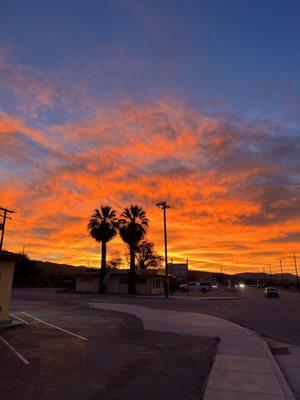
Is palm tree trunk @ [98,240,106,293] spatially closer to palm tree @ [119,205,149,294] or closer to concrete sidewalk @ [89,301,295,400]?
palm tree @ [119,205,149,294]

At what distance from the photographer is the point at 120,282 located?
222ft

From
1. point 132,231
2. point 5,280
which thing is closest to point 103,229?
point 132,231

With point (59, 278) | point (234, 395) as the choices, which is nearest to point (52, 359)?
point (234, 395)

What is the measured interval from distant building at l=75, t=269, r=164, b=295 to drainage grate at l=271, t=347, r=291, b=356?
5220 cm

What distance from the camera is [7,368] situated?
990 cm

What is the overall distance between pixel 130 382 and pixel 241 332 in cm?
1009

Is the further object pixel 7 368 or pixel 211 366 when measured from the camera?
pixel 211 366

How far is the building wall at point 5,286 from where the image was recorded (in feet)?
63.7

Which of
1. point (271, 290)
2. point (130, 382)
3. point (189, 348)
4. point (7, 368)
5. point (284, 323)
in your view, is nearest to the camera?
point (130, 382)

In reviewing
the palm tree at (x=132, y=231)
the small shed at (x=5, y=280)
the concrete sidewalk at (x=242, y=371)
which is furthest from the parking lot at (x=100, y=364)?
the palm tree at (x=132, y=231)

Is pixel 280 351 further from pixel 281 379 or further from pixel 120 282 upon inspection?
pixel 120 282

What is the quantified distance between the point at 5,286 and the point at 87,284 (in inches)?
2000

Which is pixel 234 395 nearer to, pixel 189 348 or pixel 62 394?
pixel 62 394

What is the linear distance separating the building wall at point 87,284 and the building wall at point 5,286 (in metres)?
49.4
